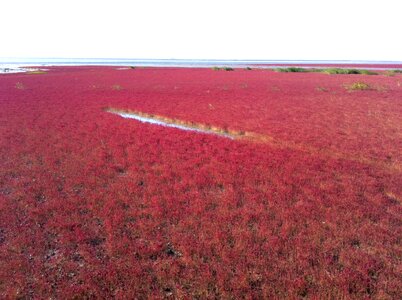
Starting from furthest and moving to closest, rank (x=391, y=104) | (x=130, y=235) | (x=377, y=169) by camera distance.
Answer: (x=391, y=104) → (x=377, y=169) → (x=130, y=235)

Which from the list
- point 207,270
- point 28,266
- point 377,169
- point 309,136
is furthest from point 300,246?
point 309,136

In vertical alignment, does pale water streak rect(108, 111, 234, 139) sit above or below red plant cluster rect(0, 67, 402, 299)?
above

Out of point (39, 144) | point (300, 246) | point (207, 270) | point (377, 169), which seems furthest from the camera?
point (39, 144)

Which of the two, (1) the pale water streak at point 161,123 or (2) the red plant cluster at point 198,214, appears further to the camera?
(1) the pale water streak at point 161,123

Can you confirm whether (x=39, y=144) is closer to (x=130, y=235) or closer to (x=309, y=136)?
(x=130, y=235)

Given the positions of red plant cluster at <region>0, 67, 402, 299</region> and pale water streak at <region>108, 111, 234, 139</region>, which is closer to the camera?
red plant cluster at <region>0, 67, 402, 299</region>

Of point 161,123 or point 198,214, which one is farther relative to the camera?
point 161,123

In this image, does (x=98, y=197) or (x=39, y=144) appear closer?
(x=98, y=197)

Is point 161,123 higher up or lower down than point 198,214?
higher up
